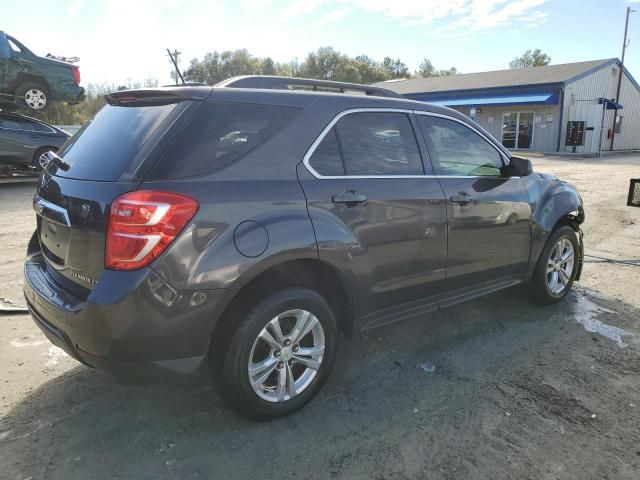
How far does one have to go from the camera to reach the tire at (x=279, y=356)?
265cm

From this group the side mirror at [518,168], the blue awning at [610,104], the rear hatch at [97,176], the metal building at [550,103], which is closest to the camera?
the rear hatch at [97,176]

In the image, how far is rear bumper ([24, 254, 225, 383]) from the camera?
2.35 meters

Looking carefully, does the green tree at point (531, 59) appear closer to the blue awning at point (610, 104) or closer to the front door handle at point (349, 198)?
the blue awning at point (610, 104)

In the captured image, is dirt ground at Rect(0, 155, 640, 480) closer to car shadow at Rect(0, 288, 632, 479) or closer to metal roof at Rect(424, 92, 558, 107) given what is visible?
car shadow at Rect(0, 288, 632, 479)

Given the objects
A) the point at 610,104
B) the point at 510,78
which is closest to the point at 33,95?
the point at 510,78

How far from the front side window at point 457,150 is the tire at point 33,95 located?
1416 cm

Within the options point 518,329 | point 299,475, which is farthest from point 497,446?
point 518,329

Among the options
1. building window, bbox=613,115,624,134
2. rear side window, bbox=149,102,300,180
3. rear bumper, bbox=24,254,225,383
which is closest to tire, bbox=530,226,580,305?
rear side window, bbox=149,102,300,180

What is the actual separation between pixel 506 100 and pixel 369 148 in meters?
28.6

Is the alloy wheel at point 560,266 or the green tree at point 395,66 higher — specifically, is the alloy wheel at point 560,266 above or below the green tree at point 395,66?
below

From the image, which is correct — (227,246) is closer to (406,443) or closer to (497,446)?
(406,443)

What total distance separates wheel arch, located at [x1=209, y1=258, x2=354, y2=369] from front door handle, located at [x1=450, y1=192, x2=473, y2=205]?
1.09 metres

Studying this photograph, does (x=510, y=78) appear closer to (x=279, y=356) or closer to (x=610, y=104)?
(x=610, y=104)

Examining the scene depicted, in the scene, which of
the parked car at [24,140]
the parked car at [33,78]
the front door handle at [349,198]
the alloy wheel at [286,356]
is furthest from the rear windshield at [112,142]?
the parked car at [33,78]
